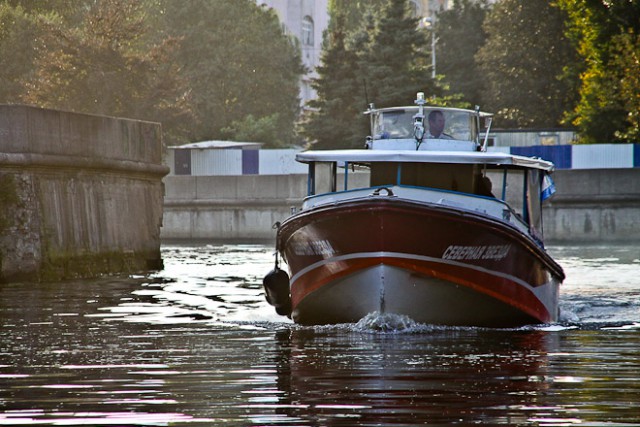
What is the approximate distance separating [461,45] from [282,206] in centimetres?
4389

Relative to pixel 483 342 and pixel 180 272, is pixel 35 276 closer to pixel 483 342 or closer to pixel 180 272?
pixel 180 272

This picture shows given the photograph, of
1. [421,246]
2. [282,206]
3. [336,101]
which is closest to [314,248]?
[421,246]

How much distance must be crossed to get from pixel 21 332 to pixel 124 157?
11.3 metres

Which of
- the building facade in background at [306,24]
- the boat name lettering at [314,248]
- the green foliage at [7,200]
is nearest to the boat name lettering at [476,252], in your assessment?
the boat name lettering at [314,248]

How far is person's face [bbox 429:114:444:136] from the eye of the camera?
58.4 ft

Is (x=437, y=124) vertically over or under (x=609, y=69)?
under

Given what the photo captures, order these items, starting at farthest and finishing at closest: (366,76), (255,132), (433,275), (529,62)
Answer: (529,62) < (255,132) < (366,76) < (433,275)

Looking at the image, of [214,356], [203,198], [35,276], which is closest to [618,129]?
[203,198]

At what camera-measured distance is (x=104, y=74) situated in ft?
175

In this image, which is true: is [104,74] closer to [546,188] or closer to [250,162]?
[250,162]

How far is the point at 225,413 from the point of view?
9.05 m

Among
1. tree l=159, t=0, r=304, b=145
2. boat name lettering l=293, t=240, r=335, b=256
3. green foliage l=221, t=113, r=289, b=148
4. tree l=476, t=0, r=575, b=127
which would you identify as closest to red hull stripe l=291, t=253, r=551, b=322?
boat name lettering l=293, t=240, r=335, b=256

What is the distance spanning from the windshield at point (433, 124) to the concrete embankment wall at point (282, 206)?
24120mm

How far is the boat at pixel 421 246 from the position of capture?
48.2 feet
